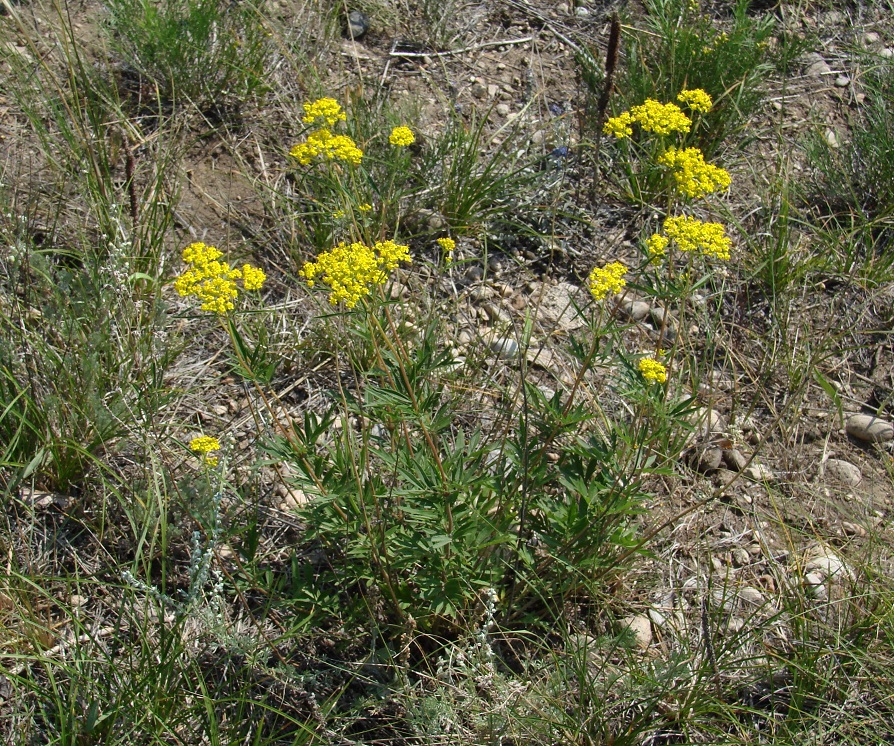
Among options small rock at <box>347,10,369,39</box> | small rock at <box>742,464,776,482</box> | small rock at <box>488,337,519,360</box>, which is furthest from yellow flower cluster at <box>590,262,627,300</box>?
small rock at <box>347,10,369,39</box>

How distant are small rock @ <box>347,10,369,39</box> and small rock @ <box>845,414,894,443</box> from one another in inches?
119

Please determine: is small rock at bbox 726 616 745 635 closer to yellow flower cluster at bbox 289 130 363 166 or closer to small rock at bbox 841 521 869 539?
small rock at bbox 841 521 869 539

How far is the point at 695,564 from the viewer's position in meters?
2.63

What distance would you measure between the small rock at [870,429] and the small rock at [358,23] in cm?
302

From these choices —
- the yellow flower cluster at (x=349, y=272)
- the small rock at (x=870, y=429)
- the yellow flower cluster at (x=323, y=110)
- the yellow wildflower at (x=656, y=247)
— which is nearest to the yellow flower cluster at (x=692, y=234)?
the yellow wildflower at (x=656, y=247)

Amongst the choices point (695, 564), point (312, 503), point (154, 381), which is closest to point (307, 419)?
point (312, 503)

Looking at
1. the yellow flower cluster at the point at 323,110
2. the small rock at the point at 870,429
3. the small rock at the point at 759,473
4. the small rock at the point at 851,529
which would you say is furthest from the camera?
the small rock at the point at 870,429

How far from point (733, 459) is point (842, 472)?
42 cm

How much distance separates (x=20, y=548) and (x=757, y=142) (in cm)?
363

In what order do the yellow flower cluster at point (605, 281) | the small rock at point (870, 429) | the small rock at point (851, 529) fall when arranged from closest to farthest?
the yellow flower cluster at point (605, 281) → the small rock at point (851, 529) → the small rock at point (870, 429)

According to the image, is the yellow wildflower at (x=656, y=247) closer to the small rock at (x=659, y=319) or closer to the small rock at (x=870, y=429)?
the small rock at (x=659, y=319)

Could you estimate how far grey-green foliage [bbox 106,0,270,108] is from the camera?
3469 millimetres

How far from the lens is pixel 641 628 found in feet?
8.18

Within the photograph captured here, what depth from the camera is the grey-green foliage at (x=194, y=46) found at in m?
3.47
